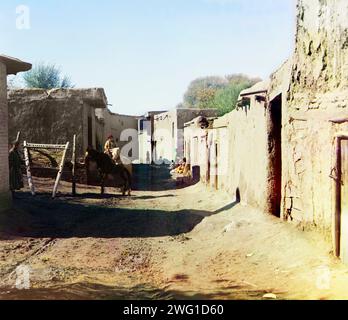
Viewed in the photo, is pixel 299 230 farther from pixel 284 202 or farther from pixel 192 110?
pixel 192 110

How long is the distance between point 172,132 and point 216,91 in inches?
788

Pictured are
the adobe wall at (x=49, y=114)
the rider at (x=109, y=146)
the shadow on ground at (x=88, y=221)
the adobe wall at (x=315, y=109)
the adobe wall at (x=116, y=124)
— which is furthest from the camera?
the adobe wall at (x=116, y=124)

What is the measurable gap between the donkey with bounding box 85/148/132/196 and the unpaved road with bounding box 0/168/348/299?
346 centimetres

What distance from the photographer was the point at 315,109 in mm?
6754

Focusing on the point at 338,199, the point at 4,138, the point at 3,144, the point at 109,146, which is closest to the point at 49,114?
the point at 109,146

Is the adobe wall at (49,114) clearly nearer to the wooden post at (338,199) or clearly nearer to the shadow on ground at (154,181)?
the shadow on ground at (154,181)

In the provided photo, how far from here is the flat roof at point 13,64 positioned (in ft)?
32.0

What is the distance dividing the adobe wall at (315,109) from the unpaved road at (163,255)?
554 millimetres

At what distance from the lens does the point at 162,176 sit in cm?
2366

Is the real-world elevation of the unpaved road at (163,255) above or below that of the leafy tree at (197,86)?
below

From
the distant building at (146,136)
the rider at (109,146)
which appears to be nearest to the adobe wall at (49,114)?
the rider at (109,146)
